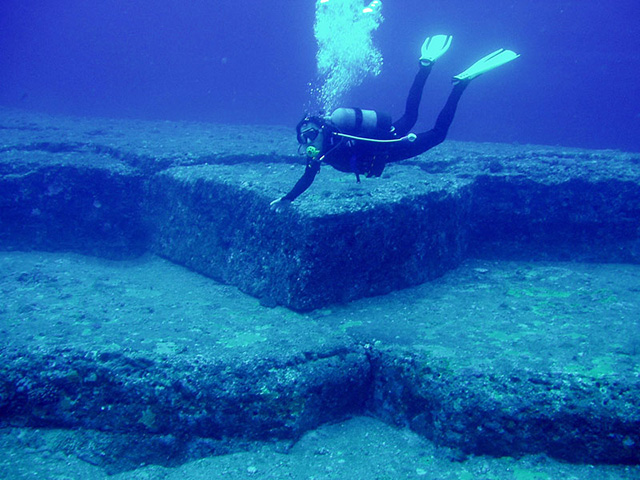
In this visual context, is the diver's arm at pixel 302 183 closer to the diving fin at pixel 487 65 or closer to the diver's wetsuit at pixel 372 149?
the diver's wetsuit at pixel 372 149

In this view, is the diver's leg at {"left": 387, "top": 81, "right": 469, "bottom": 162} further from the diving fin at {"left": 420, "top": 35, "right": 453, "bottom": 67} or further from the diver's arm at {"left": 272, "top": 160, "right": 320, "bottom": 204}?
the diver's arm at {"left": 272, "top": 160, "right": 320, "bottom": 204}

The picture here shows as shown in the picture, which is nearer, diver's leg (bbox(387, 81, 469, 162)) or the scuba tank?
the scuba tank

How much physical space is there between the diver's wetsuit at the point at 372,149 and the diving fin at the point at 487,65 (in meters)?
0.09

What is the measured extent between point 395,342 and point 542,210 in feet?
11.5

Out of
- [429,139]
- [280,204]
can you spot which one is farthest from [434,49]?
[280,204]

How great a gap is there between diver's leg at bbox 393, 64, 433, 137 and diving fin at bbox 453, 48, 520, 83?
456 millimetres

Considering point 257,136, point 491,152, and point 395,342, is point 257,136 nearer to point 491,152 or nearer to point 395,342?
point 491,152

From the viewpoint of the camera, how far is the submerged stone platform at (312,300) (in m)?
3.01

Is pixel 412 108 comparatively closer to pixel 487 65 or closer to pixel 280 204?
Result: pixel 487 65

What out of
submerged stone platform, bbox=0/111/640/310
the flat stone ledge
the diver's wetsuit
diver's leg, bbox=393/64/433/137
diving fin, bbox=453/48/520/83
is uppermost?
diving fin, bbox=453/48/520/83

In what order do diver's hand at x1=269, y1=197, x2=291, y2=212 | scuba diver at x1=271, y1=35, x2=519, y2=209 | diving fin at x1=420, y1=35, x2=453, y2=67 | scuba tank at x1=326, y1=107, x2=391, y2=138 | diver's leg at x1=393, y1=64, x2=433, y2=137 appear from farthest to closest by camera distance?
diving fin at x1=420, y1=35, x2=453, y2=67
diver's leg at x1=393, y1=64, x2=433, y2=137
scuba tank at x1=326, y1=107, x2=391, y2=138
scuba diver at x1=271, y1=35, x2=519, y2=209
diver's hand at x1=269, y1=197, x2=291, y2=212

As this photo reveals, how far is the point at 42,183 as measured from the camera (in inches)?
229

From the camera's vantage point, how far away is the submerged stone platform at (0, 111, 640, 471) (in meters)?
3.01

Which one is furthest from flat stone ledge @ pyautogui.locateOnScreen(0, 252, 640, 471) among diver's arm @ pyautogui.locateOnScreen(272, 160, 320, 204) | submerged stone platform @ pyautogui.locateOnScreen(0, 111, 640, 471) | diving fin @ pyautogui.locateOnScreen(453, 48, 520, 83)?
diving fin @ pyautogui.locateOnScreen(453, 48, 520, 83)
